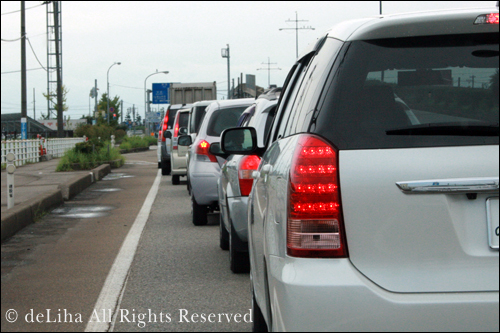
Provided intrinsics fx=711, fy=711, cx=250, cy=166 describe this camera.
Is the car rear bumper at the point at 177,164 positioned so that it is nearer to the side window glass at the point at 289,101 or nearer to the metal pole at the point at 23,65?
the side window glass at the point at 289,101

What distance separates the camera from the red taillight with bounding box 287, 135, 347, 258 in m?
2.56

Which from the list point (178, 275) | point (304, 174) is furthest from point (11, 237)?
point (304, 174)

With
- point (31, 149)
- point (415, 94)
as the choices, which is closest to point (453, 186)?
point (415, 94)

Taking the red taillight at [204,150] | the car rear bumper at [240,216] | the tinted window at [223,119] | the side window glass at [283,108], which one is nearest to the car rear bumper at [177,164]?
the tinted window at [223,119]

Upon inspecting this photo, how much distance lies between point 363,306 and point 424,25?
3.53 feet

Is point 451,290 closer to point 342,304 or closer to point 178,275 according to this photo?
point 342,304

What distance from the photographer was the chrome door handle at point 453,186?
2436mm

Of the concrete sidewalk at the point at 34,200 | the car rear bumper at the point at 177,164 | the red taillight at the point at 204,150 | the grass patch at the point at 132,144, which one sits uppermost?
the grass patch at the point at 132,144

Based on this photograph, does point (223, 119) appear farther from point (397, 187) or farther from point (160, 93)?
point (160, 93)

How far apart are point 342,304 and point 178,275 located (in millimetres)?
4377

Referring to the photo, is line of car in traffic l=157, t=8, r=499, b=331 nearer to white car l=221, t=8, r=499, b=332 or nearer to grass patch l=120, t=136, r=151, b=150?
white car l=221, t=8, r=499, b=332

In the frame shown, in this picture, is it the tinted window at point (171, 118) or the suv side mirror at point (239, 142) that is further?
the tinted window at point (171, 118)

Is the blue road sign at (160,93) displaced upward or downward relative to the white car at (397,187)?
upward

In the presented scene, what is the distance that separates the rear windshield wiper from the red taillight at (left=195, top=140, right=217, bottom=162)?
7811mm
